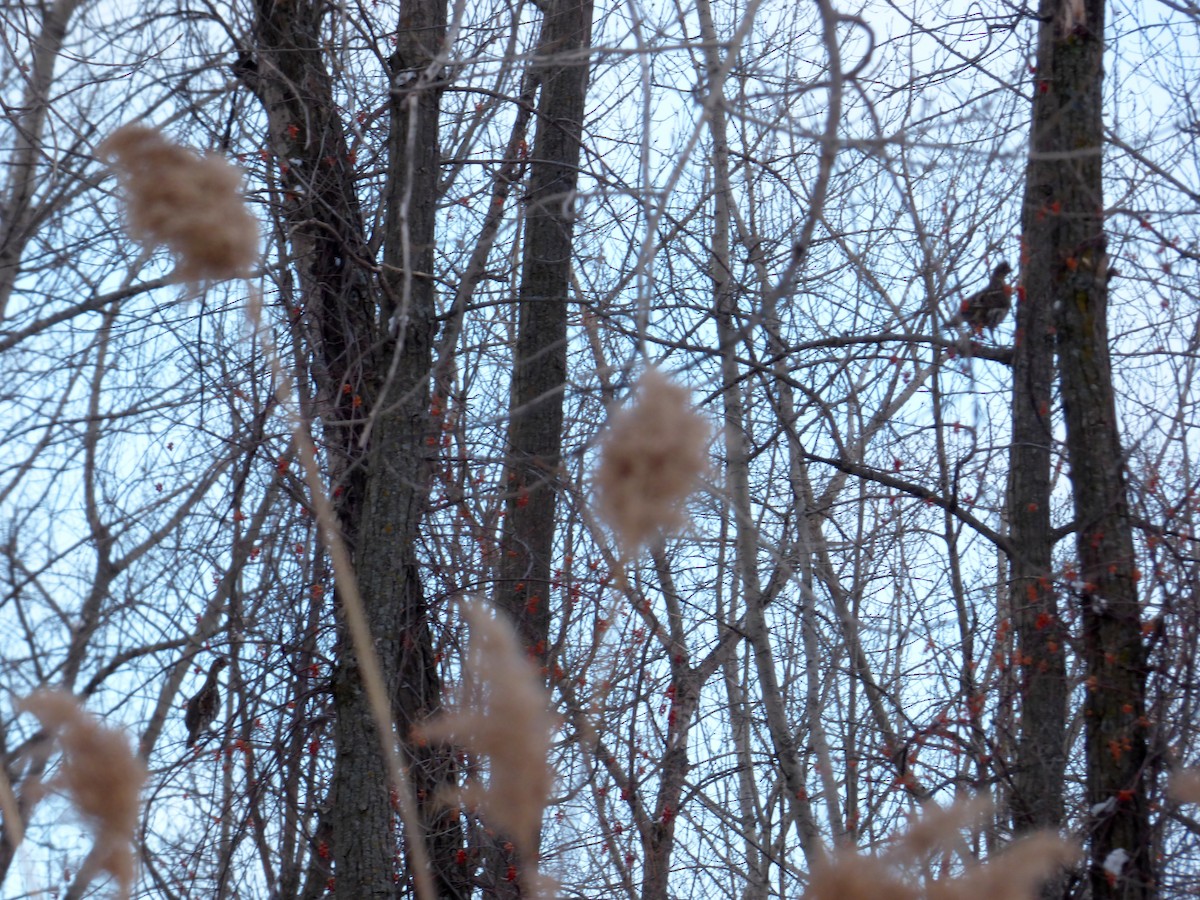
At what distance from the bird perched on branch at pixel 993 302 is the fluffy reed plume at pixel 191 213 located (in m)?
3.02

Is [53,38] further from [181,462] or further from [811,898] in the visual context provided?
[811,898]

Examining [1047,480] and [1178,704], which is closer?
[1178,704]

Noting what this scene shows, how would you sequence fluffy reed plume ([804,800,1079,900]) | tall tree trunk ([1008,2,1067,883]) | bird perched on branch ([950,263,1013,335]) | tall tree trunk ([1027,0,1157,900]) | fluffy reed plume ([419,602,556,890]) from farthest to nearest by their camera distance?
bird perched on branch ([950,263,1013,335])
tall tree trunk ([1008,2,1067,883])
tall tree trunk ([1027,0,1157,900])
fluffy reed plume ([804,800,1079,900])
fluffy reed plume ([419,602,556,890])

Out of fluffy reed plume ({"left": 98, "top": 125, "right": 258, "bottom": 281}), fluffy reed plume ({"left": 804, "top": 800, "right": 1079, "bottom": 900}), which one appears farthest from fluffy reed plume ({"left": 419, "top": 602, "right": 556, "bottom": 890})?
fluffy reed plume ({"left": 98, "top": 125, "right": 258, "bottom": 281})

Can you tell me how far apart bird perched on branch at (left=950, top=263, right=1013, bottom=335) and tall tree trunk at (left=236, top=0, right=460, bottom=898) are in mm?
1788

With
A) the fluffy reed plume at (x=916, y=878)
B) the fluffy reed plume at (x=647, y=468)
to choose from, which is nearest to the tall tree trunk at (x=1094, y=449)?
the fluffy reed plume at (x=916, y=878)

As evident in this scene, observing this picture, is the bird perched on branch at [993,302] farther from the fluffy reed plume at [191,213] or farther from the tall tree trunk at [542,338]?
the fluffy reed plume at [191,213]

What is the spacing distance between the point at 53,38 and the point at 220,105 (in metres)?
0.78

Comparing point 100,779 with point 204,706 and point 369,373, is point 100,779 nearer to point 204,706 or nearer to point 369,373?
point 369,373

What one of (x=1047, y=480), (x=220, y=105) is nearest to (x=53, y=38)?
(x=220, y=105)

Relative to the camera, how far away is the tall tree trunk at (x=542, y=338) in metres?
4.70

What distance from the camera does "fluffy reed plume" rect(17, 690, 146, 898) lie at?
3.62 ft

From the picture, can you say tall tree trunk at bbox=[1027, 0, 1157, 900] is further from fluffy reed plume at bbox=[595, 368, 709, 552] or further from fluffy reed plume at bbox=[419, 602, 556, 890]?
fluffy reed plume at bbox=[419, 602, 556, 890]

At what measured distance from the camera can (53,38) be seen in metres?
4.44
